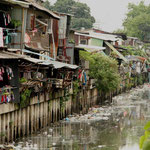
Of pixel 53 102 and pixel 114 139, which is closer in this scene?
pixel 114 139

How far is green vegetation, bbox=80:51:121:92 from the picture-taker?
35812 millimetres

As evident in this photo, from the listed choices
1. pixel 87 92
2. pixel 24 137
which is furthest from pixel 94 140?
pixel 87 92

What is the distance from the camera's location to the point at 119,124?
26.2 m

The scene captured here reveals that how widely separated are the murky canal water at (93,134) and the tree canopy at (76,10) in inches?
1938

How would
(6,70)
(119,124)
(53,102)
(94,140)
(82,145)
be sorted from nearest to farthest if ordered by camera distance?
(6,70) → (82,145) → (94,140) → (53,102) → (119,124)

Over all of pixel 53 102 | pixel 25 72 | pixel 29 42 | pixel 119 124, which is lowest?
pixel 119 124

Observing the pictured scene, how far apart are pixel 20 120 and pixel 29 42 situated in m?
5.38

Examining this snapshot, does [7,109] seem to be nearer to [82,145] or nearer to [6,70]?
[6,70]

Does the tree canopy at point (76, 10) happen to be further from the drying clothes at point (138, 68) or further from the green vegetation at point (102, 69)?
the green vegetation at point (102, 69)

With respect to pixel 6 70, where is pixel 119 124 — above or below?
below

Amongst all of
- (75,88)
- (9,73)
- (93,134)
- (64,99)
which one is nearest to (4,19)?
(9,73)

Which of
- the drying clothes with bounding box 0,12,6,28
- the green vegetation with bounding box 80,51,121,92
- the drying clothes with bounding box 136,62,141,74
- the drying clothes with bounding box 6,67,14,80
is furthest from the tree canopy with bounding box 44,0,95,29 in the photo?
the drying clothes with bounding box 6,67,14,80

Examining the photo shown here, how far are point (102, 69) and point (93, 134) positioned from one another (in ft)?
48.7

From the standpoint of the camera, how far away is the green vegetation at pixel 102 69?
3581cm
